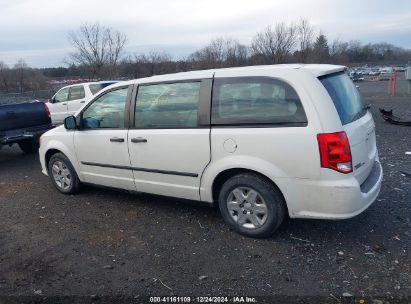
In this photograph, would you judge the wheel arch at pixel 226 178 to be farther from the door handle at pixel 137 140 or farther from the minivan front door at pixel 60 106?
the minivan front door at pixel 60 106

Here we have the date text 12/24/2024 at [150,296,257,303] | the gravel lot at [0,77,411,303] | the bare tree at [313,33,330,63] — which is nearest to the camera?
the date text 12/24/2024 at [150,296,257,303]

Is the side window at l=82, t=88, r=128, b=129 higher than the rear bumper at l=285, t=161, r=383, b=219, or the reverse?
the side window at l=82, t=88, r=128, b=129

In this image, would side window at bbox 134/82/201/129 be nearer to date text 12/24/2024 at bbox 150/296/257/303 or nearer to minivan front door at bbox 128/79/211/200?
minivan front door at bbox 128/79/211/200

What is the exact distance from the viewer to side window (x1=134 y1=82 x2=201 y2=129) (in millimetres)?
4109

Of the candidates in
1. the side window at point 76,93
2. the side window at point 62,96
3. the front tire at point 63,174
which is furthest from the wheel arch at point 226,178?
the side window at point 62,96

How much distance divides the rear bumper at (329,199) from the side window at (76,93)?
10936 mm

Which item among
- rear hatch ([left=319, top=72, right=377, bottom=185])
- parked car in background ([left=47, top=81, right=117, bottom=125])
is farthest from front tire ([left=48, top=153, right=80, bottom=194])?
parked car in background ([left=47, top=81, right=117, bottom=125])

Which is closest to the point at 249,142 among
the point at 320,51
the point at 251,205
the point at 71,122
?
the point at 251,205

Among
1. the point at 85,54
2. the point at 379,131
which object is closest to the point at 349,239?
the point at 379,131

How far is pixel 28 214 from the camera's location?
5039 mm

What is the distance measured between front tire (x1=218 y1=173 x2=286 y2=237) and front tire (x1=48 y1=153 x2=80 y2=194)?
2.50m

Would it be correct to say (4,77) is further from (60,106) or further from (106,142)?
(106,142)

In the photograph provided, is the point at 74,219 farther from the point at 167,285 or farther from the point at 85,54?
the point at 85,54

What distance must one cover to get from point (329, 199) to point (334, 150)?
448 mm
